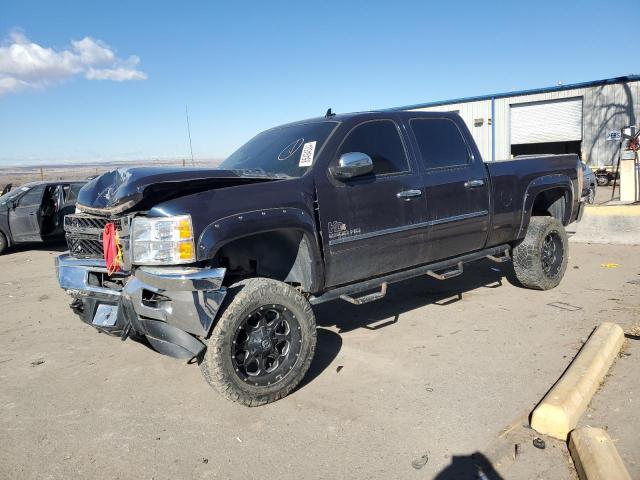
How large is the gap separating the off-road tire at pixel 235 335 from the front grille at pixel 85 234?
3.69 feet

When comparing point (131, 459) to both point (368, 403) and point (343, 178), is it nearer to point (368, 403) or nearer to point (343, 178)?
point (368, 403)

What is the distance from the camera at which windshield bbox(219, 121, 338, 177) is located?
4.11 m

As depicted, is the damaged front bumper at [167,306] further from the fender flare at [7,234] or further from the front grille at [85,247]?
the fender flare at [7,234]

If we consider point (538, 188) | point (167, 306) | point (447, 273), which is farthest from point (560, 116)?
point (167, 306)

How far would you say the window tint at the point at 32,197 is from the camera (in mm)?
11070

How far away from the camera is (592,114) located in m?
22.6

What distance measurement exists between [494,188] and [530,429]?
9.02 feet

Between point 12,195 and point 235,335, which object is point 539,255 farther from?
point 12,195

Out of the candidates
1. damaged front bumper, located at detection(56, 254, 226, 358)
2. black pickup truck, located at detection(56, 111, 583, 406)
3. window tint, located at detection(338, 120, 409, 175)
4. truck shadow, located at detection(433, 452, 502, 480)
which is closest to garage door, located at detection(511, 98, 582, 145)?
black pickup truck, located at detection(56, 111, 583, 406)

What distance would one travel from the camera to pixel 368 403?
353 cm

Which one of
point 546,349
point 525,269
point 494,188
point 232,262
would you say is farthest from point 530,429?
point 525,269

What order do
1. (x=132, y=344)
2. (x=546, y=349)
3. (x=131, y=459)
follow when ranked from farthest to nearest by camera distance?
(x=132, y=344) < (x=546, y=349) < (x=131, y=459)

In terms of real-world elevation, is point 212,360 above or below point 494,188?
below

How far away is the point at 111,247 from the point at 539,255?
178 inches
